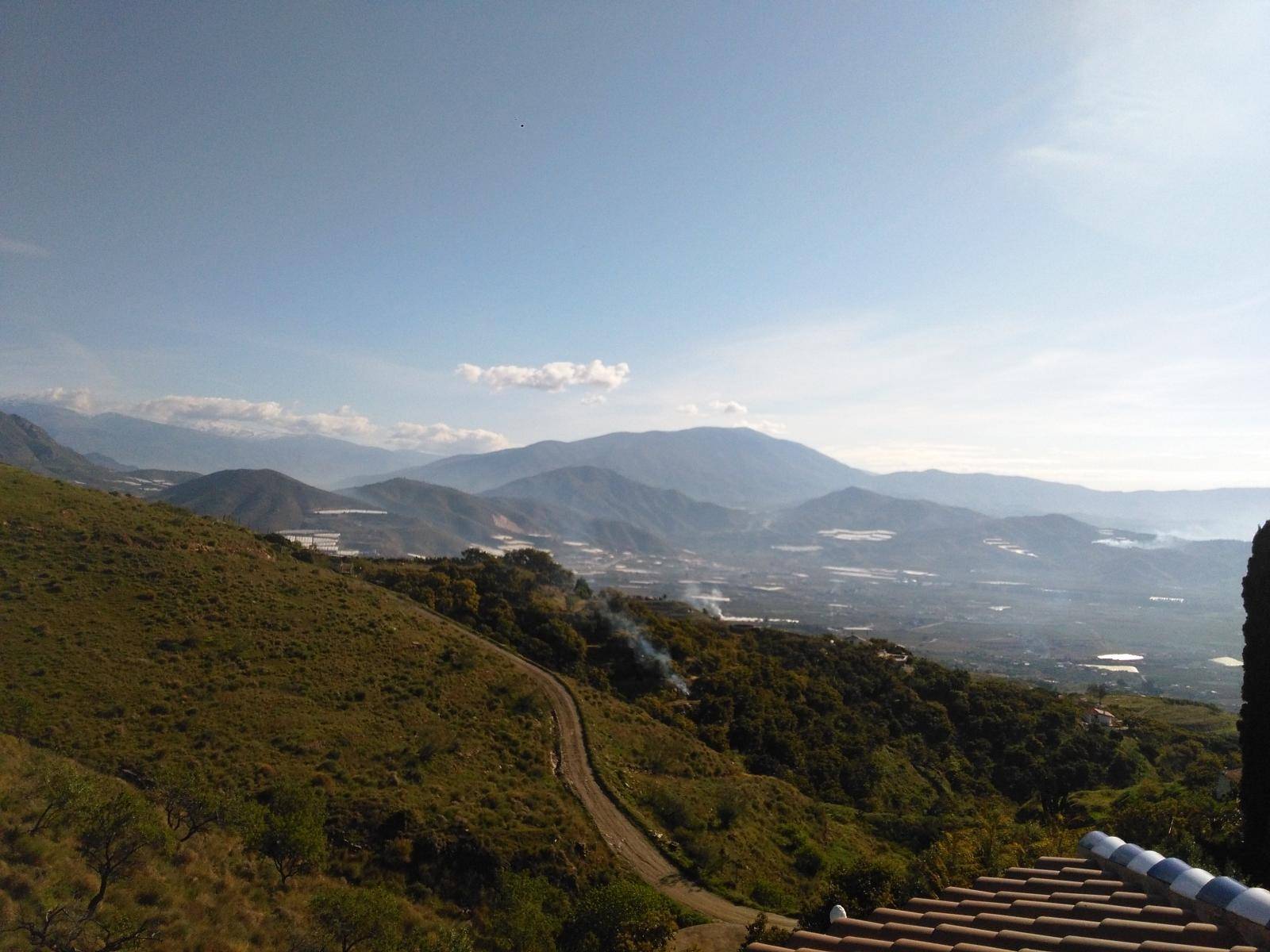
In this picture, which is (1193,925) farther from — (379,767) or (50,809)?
(379,767)

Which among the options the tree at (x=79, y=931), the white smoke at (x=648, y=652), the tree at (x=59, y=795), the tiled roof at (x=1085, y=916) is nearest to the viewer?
the tiled roof at (x=1085, y=916)

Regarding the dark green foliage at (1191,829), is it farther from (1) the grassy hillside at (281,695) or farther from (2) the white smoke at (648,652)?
(2) the white smoke at (648,652)

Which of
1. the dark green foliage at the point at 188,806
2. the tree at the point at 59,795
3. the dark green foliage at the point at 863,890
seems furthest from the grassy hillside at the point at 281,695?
the dark green foliage at the point at 863,890

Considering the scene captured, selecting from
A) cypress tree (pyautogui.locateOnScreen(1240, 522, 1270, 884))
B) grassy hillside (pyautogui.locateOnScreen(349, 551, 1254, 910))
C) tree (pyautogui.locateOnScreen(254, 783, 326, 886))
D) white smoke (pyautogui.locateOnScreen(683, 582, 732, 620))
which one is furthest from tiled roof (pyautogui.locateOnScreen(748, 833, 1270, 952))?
white smoke (pyautogui.locateOnScreen(683, 582, 732, 620))

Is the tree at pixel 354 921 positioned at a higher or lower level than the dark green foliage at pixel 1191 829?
lower

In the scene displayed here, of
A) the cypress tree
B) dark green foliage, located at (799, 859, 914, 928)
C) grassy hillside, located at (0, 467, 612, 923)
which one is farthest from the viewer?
Result: grassy hillside, located at (0, 467, 612, 923)

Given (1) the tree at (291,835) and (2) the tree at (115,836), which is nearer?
(2) the tree at (115,836)

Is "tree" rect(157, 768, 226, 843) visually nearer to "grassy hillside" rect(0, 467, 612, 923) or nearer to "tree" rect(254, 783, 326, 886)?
→ "tree" rect(254, 783, 326, 886)
